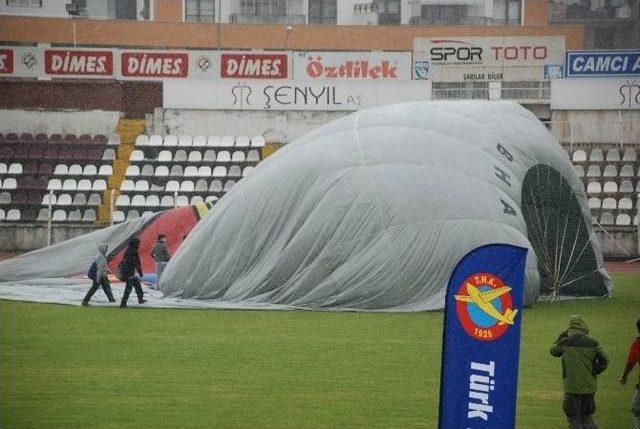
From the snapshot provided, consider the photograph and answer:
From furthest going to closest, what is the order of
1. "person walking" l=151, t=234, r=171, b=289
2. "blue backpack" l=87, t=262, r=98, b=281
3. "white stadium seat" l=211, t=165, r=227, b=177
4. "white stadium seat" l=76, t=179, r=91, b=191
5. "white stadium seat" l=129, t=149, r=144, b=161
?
"white stadium seat" l=129, t=149, r=144, b=161
"white stadium seat" l=76, t=179, r=91, b=191
"white stadium seat" l=211, t=165, r=227, b=177
"person walking" l=151, t=234, r=171, b=289
"blue backpack" l=87, t=262, r=98, b=281

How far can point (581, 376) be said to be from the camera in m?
11.9

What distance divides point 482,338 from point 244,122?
118ft

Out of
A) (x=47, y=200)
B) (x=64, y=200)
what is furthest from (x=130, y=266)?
(x=47, y=200)

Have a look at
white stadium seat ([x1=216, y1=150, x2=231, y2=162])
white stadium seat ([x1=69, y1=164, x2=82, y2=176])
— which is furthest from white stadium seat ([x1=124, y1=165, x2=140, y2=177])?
white stadium seat ([x1=216, y1=150, x2=231, y2=162])

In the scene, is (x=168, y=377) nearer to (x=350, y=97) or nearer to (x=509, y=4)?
(x=350, y=97)

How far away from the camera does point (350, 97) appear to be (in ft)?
149

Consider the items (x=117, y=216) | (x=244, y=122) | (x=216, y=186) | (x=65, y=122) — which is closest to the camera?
(x=117, y=216)

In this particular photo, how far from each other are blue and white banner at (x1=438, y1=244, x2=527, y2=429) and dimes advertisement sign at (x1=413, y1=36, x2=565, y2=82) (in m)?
37.5

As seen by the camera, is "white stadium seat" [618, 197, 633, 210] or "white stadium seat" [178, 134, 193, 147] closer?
"white stadium seat" [618, 197, 633, 210]

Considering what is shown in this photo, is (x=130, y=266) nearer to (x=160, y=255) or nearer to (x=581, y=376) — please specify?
(x=160, y=255)

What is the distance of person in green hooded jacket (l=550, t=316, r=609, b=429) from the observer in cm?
1191

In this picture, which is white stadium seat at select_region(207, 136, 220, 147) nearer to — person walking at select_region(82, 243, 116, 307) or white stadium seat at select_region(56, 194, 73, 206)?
white stadium seat at select_region(56, 194, 73, 206)

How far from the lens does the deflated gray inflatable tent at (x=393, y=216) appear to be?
24.2 metres

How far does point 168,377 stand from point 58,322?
6.39 metres
